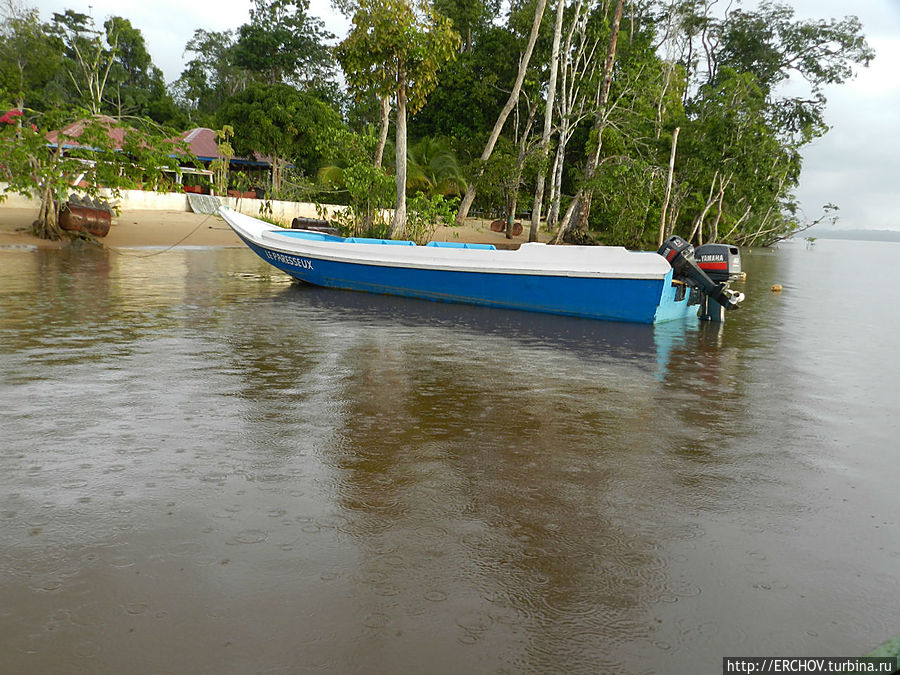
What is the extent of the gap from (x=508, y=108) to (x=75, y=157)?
1464cm

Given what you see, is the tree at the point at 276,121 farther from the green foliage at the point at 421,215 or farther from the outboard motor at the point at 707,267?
the outboard motor at the point at 707,267

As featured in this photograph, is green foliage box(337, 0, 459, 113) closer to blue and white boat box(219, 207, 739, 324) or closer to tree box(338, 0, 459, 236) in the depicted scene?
tree box(338, 0, 459, 236)

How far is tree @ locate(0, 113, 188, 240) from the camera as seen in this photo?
1728cm

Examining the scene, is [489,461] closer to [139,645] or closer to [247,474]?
[247,474]

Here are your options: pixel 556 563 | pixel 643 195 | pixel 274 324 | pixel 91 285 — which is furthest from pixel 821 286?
pixel 556 563

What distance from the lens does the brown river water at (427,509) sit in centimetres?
252

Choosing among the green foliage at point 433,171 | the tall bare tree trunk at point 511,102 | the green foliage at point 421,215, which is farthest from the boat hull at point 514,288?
the green foliage at point 433,171

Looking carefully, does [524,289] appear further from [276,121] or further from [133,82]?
[133,82]

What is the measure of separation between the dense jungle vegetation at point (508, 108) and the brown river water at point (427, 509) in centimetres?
1273

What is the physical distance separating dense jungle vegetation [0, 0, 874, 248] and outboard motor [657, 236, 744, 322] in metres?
9.34

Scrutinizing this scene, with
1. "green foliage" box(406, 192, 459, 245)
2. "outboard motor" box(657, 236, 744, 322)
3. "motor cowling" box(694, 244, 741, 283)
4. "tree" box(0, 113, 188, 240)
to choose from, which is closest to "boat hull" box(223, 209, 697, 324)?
"outboard motor" box(657, 236, 744, 322)

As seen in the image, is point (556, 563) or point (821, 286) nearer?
point (556, 563)

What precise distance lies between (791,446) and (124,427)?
4.83m

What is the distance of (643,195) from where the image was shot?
27.8m
